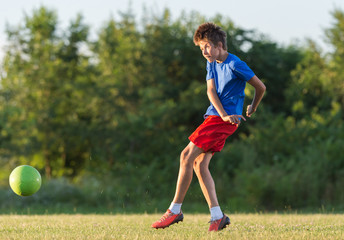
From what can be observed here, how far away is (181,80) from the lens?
2203 centimetres

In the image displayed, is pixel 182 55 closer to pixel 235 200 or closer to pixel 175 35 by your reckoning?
pixel 175 35

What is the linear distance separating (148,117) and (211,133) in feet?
43.5

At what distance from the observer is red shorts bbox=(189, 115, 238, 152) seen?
16.0 feet

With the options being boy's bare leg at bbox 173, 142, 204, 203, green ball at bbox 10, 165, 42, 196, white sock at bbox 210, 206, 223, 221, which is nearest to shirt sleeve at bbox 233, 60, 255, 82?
boy's bare leg at bbox 173, 142, 204, 203

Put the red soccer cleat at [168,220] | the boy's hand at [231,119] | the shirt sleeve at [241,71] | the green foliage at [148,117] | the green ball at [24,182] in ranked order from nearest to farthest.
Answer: the boy's hand at [231,119], the shirt sleeve at [241,71], the red soccer cleat at [168,220], the green ball at [24,182], the green foliage at [148,117]

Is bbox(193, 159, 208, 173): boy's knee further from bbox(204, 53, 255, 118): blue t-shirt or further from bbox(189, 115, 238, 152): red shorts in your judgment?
bbox(204, 53, 255, 118): blue t-shirt

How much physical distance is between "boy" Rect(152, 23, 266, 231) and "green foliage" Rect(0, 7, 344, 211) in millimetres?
8273

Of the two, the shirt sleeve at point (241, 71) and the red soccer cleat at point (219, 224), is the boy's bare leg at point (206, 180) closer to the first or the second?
the red soccer cleat at point (219, 224)

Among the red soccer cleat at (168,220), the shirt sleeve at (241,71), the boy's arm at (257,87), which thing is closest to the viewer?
the shirt sleeve at (241,71)

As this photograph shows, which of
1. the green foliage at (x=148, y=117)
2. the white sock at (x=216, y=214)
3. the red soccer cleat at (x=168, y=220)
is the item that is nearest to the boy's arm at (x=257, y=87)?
the white sock at (x=216, y=214)

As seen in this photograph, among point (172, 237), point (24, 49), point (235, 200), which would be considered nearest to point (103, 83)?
point (24, 49)

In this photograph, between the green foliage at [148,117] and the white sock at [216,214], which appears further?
the green foliage at [148,117]

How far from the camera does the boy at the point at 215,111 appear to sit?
488cm

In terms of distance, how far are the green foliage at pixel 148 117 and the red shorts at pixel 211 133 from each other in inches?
332
